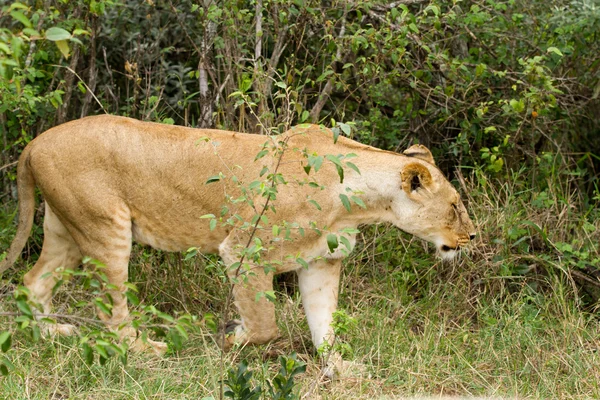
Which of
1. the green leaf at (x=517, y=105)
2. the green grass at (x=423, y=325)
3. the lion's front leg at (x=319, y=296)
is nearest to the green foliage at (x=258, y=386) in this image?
the green grass at (x=423, y=325)

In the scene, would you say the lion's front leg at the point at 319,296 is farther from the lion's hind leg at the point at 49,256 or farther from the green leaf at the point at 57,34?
the green leaf at the point at 57,34

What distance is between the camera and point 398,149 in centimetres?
692

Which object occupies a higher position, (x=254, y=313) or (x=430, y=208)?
(x=430, y=208)

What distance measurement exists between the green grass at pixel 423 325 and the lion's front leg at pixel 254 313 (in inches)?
4.4

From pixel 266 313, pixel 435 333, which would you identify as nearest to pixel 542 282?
pixel 435 333

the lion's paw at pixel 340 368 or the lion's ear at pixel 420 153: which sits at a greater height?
the lion's ear at pixel 420 153

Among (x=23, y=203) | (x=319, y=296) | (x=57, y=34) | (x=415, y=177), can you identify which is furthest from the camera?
(x=319, y=296)

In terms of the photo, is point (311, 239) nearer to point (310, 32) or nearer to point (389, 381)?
point (389, 381)

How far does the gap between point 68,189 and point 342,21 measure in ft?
7.73

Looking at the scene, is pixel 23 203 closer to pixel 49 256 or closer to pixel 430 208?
pixel 49 256

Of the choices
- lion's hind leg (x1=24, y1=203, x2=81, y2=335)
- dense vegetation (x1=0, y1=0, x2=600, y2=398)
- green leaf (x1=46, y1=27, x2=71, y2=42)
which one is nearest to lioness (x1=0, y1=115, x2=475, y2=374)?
lion's hind leg (x1=24, y1=203, x2=81, y2=335)

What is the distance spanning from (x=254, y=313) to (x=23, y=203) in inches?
54.7

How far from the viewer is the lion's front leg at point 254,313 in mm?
4848

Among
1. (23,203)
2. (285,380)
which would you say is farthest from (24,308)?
(23,203)
